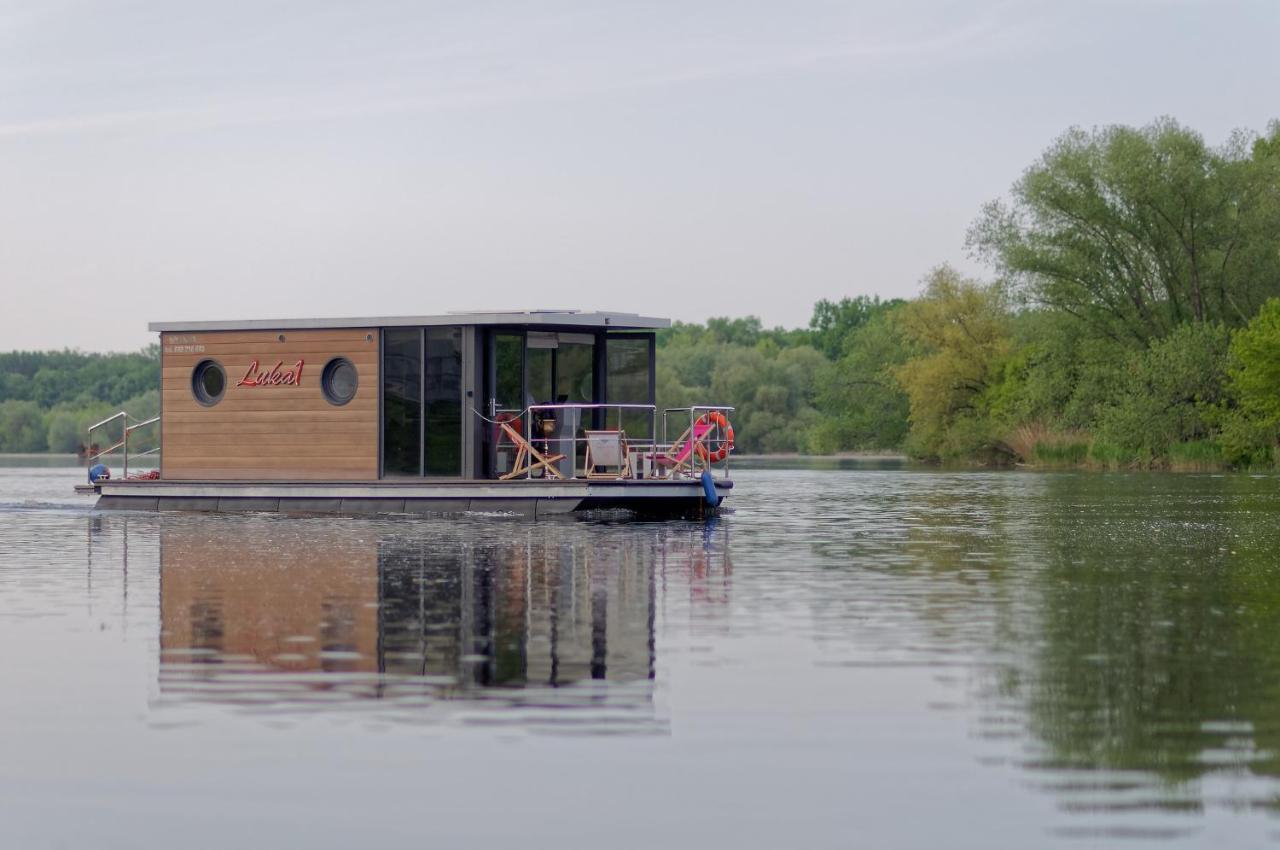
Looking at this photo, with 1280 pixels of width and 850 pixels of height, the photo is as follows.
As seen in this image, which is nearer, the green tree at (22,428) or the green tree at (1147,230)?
the green tree at (1147,230)

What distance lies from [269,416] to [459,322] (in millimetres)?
3973

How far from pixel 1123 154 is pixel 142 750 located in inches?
2307

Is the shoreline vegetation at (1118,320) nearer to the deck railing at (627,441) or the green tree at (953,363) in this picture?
the green tree at (953,363)

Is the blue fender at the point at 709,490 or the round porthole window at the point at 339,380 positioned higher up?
the round porthole window at the point at 339,380

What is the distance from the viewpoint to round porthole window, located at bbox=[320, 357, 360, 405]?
2841 centimetres

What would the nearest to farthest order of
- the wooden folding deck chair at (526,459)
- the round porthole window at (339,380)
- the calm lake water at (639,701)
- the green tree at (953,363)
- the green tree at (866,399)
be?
the calm lake water at (639,701)
the wooden folding deck chair at (526,459)
the round porthole window at (339,380)
the green tree at (953,363)
the green tree at (866,399)

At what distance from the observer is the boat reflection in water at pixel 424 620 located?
9.35 meters

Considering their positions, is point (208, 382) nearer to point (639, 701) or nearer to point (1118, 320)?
point (639, 701)

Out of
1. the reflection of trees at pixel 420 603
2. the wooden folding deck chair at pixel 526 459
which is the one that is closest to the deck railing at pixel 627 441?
the wooden folding deck chair at pixel 526 459

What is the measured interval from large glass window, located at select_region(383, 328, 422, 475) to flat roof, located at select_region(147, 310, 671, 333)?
268mm

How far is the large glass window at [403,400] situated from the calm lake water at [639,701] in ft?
28.6

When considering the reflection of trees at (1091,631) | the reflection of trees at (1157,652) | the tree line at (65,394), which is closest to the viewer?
the reflection of trees at (1091,631)

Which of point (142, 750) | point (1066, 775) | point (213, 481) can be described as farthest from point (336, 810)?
point (213, 481)

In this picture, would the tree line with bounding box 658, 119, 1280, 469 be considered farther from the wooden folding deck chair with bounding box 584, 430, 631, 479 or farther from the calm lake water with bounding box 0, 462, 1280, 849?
the calm lake water with bounding box 0, 462, 1280, 849
